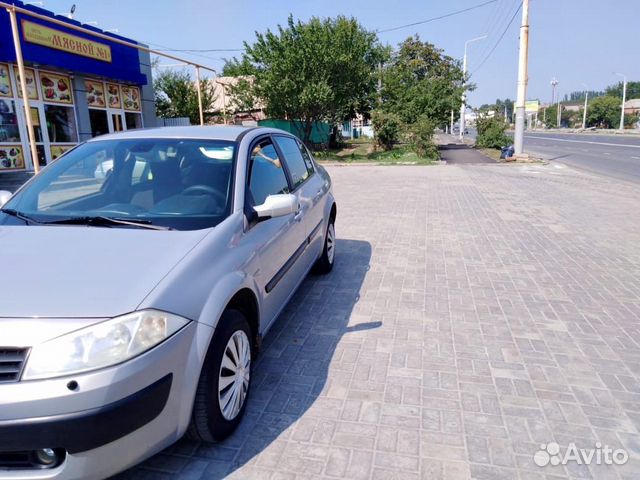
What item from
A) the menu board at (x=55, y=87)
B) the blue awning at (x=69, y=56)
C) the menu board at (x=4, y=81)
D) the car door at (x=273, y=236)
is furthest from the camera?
the menu board at (x=55, y=87)

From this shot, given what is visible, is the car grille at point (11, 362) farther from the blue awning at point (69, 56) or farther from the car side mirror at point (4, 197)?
the blue awning at point (69, 56)

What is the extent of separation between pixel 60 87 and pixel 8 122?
2.40 m

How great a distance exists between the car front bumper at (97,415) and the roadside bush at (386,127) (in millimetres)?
27040

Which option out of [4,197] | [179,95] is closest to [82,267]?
[4,197]

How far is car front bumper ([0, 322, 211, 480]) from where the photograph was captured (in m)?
1.76

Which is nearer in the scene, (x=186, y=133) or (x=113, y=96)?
(x=186, y=133)

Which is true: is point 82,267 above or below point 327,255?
above

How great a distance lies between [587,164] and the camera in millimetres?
21375

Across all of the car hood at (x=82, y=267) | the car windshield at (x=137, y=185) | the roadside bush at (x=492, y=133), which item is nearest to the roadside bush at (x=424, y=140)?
the roadside bush at (x=492, y=133)

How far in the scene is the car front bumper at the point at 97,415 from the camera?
1.76 metres

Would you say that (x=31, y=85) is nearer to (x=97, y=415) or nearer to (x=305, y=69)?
(x=305, y=69)

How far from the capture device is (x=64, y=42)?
1520 centimetres

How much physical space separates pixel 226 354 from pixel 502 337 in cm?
246

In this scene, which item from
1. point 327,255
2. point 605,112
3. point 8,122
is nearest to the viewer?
point 327,255
